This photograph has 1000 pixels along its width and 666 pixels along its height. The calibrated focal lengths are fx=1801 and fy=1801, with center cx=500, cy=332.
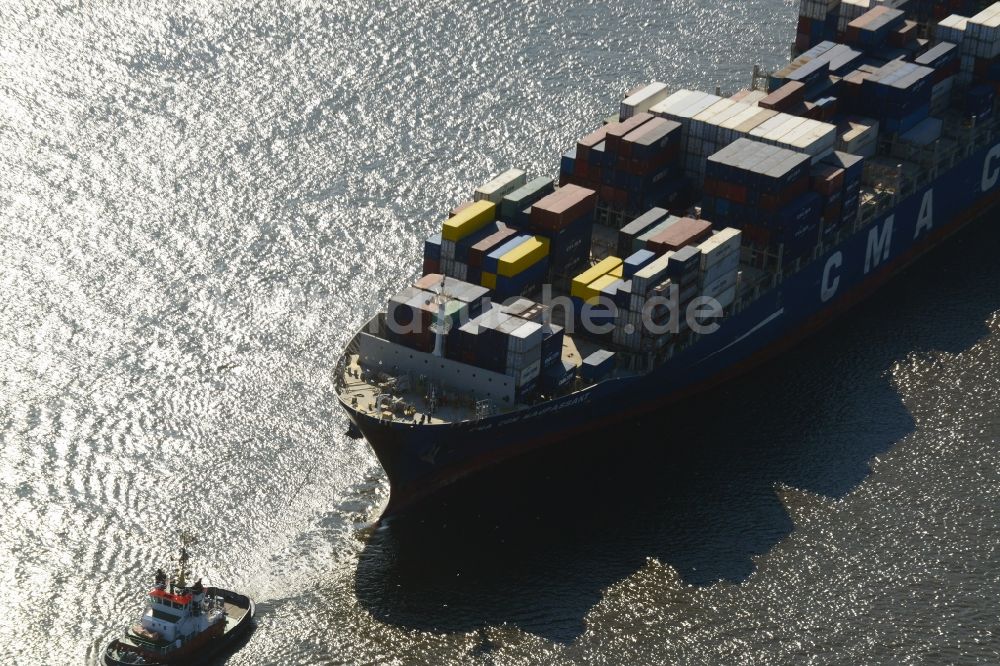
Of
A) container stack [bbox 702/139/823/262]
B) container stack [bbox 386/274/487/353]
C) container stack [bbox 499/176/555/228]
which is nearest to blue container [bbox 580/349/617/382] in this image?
container stack [bbox 386/274/487/353]

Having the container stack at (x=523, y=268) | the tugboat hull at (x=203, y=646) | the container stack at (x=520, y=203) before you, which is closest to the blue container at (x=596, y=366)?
the container stack at (x=523, y=268)

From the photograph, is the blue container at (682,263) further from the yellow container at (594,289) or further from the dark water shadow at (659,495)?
the dark water shadow at (659,495)

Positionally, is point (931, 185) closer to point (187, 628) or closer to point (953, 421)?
point (953, 421)

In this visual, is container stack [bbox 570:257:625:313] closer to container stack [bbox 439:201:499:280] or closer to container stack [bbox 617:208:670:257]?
container stack [bbox 617:208:670:257]

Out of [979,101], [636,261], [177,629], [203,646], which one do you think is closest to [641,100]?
[636,261]

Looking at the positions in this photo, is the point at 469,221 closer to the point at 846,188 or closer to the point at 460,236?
the point at 460,236

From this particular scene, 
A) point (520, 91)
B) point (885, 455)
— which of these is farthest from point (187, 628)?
point (520, 91)
